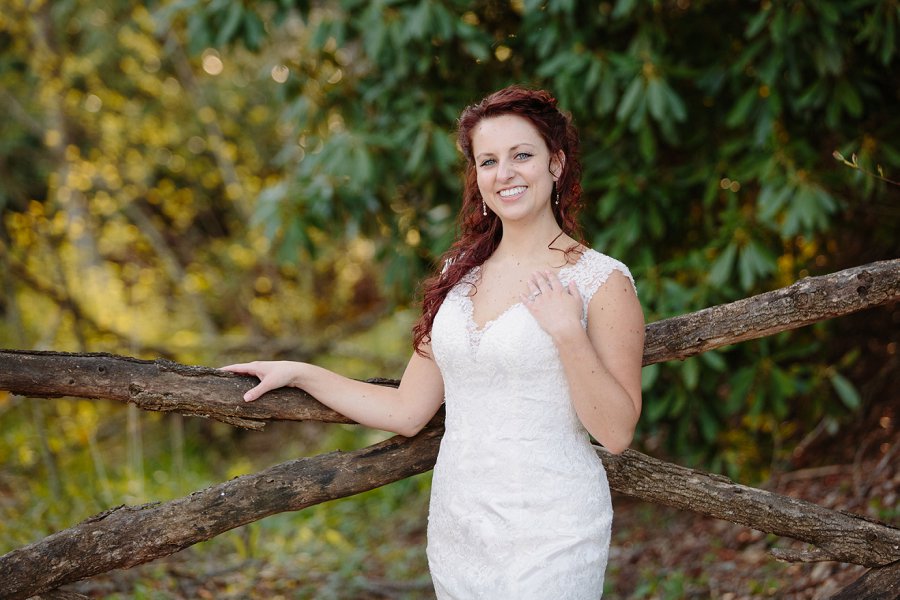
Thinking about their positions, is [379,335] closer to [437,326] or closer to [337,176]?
[337,176]

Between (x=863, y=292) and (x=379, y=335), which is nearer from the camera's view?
(x=863, y=292)

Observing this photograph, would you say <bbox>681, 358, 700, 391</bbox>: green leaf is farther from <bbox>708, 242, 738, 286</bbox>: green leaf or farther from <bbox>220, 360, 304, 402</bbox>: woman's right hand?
<bbox>220, 360, 304, 402</bbox>: woman's right hand

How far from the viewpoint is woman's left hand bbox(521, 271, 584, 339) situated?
6.51ft

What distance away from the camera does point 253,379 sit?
2.37 metres

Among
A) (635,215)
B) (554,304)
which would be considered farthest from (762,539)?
(554,304)

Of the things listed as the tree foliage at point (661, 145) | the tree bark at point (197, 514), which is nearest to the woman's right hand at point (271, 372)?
the tree bark at point (197, 514)

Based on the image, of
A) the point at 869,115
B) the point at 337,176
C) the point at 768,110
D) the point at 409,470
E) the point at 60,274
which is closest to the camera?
the point at 409,470

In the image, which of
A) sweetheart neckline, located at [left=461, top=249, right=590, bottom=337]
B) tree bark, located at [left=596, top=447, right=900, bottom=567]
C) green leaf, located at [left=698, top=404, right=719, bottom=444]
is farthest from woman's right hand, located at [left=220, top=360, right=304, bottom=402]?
green leaf, located at [left=698, top=404, right=719, bottom=444]

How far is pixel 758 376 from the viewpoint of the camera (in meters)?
3.81

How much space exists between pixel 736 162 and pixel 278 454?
4816 millimetres

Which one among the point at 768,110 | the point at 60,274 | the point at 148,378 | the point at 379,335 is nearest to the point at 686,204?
the point at 768,110

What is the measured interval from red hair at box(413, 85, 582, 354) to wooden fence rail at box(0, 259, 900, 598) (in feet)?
1.07

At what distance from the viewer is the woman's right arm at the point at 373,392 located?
2369mm

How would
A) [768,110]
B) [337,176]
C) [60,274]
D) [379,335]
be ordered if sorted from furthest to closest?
[379,335]
[60,274]
[337,176]
[768,110]
